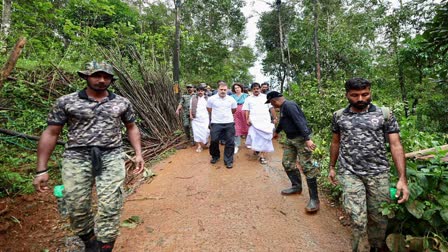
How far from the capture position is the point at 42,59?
6195mm

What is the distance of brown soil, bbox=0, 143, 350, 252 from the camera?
264 cm

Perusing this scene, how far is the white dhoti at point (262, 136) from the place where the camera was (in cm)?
518

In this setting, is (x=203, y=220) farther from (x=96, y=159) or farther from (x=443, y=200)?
(x=443, y=200)

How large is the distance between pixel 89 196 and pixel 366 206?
Answer: 2423 millimetres

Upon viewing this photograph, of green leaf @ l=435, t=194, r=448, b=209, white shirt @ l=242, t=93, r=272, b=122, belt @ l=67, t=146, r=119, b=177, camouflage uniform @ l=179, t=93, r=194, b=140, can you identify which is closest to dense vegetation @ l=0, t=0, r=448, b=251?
green leaf @ l=435, t=194, r=448, b=209

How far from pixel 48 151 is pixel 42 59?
5345 millimetres

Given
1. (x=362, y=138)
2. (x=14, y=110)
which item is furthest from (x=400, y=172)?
(x=14, y=110)

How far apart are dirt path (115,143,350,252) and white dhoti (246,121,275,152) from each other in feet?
1.82

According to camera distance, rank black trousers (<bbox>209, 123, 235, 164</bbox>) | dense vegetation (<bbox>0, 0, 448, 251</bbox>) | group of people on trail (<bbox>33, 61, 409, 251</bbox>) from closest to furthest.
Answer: group of people on trail (<bbox>33, 61, 409, 251</bbox>), dense vegetation (<bbox>0, 0, 448, 251</bbox>), black trousers (<bbox>209, 123, 235, 164</bbox>)

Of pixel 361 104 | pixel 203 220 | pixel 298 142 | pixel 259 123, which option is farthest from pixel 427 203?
pixel 259 123

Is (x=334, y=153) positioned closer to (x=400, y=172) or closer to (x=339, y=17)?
(x=400, y=172)

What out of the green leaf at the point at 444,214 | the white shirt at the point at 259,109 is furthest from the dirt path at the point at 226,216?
the white shirt at the point at 259,109

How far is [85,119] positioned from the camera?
215 cm

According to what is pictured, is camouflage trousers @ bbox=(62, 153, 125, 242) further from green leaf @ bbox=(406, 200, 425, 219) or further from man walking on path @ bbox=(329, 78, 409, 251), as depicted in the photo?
green leaf @ bbox=(406, 200, 425, 219)
